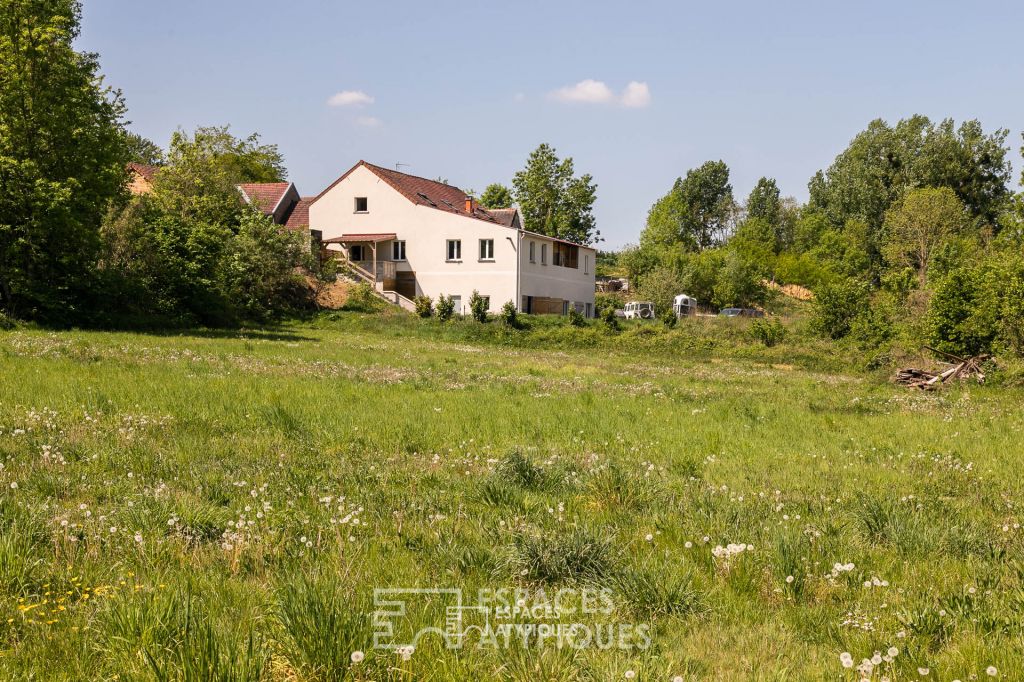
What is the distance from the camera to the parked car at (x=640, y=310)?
230 feet

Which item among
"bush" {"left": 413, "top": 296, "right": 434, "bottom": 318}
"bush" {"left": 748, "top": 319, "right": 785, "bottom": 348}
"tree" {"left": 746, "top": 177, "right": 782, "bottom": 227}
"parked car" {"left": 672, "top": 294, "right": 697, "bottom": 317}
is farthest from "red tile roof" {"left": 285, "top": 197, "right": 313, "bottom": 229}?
"tree" {"left": 746, "top": 177, "right": 782, "bottom": 227}

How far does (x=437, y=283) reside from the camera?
6278 cm

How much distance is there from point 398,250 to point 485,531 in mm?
59048

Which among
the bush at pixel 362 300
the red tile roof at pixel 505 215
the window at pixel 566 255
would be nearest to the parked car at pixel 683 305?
the window at pixel 566 255

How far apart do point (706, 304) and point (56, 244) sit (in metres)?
65.2

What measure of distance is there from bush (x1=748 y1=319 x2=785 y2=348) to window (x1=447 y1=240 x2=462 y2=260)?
25.2 metres

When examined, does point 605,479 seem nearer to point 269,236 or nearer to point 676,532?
point 676,532

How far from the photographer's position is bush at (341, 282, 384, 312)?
5570cm

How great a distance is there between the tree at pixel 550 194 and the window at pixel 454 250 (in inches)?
1271

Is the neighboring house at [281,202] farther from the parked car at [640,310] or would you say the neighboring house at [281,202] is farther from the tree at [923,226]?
the tree at [923,226]

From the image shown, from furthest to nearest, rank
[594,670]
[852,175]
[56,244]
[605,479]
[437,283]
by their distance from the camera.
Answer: [852,175] → [437,283] → [56,244] → [605,479] → [594,670]

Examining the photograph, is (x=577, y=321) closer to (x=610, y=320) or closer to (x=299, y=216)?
(x=610, y=320)

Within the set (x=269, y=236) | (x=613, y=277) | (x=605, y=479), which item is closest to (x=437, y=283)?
(x=269, y=236)
